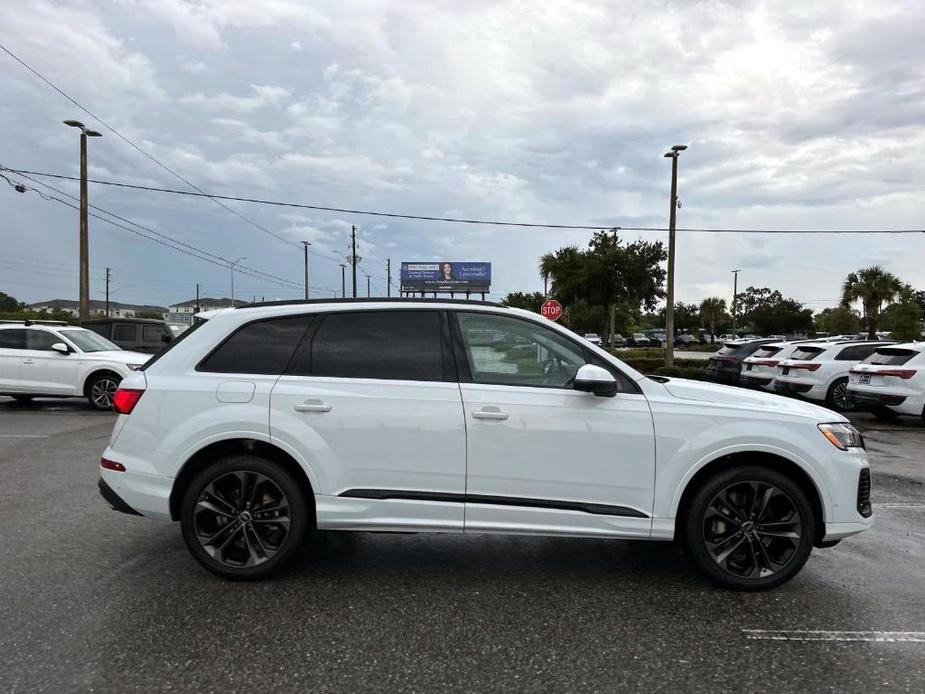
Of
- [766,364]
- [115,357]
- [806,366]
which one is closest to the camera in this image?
[115,357]

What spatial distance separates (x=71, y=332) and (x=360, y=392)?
11291 millimetres

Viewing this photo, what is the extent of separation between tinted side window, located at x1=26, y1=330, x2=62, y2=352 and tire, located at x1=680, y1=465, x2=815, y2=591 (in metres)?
12.5

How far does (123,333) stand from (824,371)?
16614mm

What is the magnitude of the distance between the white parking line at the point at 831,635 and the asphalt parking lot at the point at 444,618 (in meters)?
0.01

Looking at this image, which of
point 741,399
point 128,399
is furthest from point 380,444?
point 741,399

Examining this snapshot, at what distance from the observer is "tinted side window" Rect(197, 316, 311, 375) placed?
13.5 feet

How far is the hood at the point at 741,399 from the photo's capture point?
3.96 m

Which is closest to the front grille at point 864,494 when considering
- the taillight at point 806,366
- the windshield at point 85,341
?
the taillight at point 806,366

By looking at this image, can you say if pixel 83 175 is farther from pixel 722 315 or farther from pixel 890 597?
pixel 722 315

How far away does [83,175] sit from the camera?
72.2 ft

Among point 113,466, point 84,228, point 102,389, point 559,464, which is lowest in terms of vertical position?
point 102,389

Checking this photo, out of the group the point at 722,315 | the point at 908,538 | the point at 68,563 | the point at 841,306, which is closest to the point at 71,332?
the point at 68,563

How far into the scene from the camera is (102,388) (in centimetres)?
1245

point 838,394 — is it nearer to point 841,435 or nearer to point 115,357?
point 841,435
